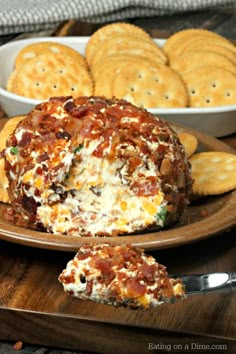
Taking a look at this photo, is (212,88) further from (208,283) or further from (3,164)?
(208,283)

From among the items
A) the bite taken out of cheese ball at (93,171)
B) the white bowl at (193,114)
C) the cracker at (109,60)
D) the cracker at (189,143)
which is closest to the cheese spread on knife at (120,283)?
the bite taken out of cheese ball at (93,171)

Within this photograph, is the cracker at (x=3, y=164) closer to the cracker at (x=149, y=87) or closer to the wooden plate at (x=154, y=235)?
the wooden plate at (x=154, y=235)

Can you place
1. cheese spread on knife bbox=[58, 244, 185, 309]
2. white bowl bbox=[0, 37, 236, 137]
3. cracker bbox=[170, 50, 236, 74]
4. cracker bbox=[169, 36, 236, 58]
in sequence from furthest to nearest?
1. cracker bbox=[169, 36, 236, 58]
2. cracker bbox=[170, 50, 236, 74]
3. white bowl bbox=[0, 37, 236, 137]
4. cheese spread on knife bbox=[58, 244, 185, 309]

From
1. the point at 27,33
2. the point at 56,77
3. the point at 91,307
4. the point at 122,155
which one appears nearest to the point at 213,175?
the point at 122,155

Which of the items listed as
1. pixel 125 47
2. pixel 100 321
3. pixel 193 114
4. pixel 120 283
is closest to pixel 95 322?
pixel 100 321

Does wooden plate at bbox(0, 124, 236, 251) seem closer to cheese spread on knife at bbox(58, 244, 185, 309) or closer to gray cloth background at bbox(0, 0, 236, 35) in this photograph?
cheese spread on knife at bbox(58, 244, 185, 309)

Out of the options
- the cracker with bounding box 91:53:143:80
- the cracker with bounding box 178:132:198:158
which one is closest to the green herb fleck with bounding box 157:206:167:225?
the cracker with bounding box 178:132:198:158

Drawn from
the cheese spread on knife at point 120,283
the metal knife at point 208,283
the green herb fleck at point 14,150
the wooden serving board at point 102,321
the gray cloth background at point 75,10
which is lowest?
the gray cloth background at point 75,10
